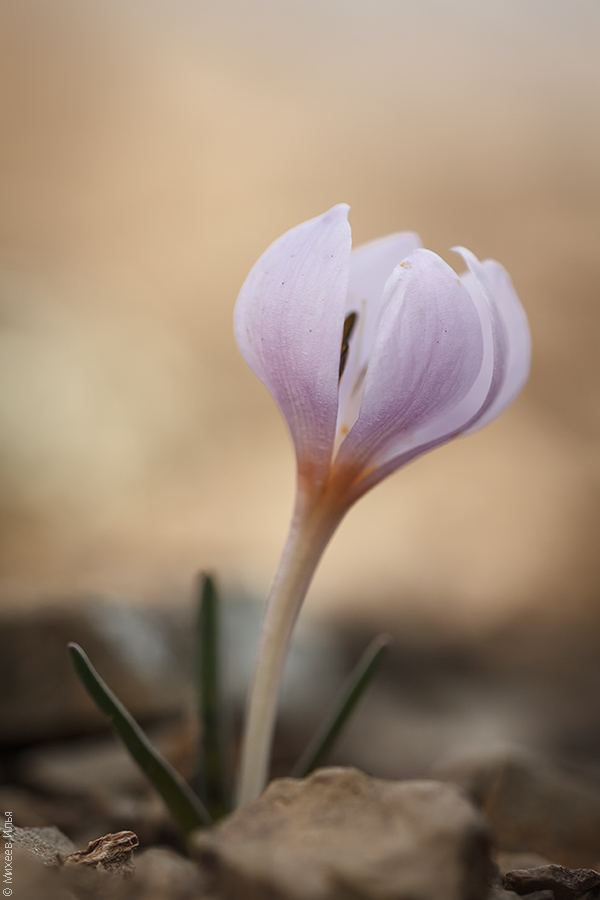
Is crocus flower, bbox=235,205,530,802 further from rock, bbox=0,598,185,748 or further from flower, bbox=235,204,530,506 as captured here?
rock, bbox=0,598,185,748

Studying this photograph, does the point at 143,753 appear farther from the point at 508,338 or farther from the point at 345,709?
the point at 508,338

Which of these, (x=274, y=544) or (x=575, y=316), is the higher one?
(x=575, y=316)

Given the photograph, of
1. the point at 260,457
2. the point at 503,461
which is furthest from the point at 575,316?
the point at 260,457

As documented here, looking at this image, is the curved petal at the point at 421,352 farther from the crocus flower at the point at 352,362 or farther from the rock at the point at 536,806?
the rock at the point at 536,806

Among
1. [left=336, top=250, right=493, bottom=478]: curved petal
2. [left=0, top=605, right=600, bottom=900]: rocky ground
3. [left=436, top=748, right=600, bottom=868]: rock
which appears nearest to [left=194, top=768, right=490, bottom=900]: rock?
[left=0, top=605, right=600, bottom=900]: rocky ground

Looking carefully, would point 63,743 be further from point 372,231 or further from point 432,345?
point 372,231
